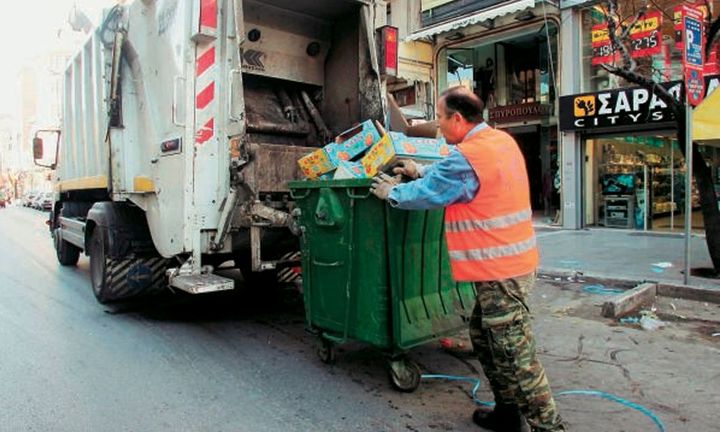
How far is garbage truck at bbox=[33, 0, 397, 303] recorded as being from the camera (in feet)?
14.9

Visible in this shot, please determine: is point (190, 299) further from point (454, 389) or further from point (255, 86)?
point (454, 389)

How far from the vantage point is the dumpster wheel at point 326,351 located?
13.0 ft

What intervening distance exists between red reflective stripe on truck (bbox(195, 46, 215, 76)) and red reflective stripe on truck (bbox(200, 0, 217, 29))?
0.63ft

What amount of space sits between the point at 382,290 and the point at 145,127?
3122 millimetres

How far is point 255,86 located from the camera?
5.75 metres

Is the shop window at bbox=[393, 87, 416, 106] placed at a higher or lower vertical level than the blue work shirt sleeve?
higher

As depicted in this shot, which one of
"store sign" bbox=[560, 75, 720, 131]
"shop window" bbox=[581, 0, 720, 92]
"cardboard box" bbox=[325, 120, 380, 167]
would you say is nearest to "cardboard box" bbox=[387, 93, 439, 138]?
"cardboard box" bbox=[325, 120, 380, 167]

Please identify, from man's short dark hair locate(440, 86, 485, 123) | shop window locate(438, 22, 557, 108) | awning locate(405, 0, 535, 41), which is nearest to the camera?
man's short dark hair locate(440, 86, 485, 123)

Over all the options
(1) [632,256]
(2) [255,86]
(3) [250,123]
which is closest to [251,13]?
(2) [255,86]

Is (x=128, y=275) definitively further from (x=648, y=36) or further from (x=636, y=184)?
(x=636, y=184)

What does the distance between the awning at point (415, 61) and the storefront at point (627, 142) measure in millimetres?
4147

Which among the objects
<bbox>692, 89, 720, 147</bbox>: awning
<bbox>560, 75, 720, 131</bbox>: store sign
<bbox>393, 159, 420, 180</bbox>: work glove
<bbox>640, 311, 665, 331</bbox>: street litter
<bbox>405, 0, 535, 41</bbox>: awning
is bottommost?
<bbox>640, 311, 665, 331</bbox>: street litter

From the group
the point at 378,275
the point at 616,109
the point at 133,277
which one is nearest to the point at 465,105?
the point at 378,275

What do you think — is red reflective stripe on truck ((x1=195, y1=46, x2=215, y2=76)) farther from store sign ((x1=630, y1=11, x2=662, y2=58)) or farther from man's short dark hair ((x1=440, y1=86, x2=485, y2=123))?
store sign ((x1=630, y1=11, x2=662, y2=58))
